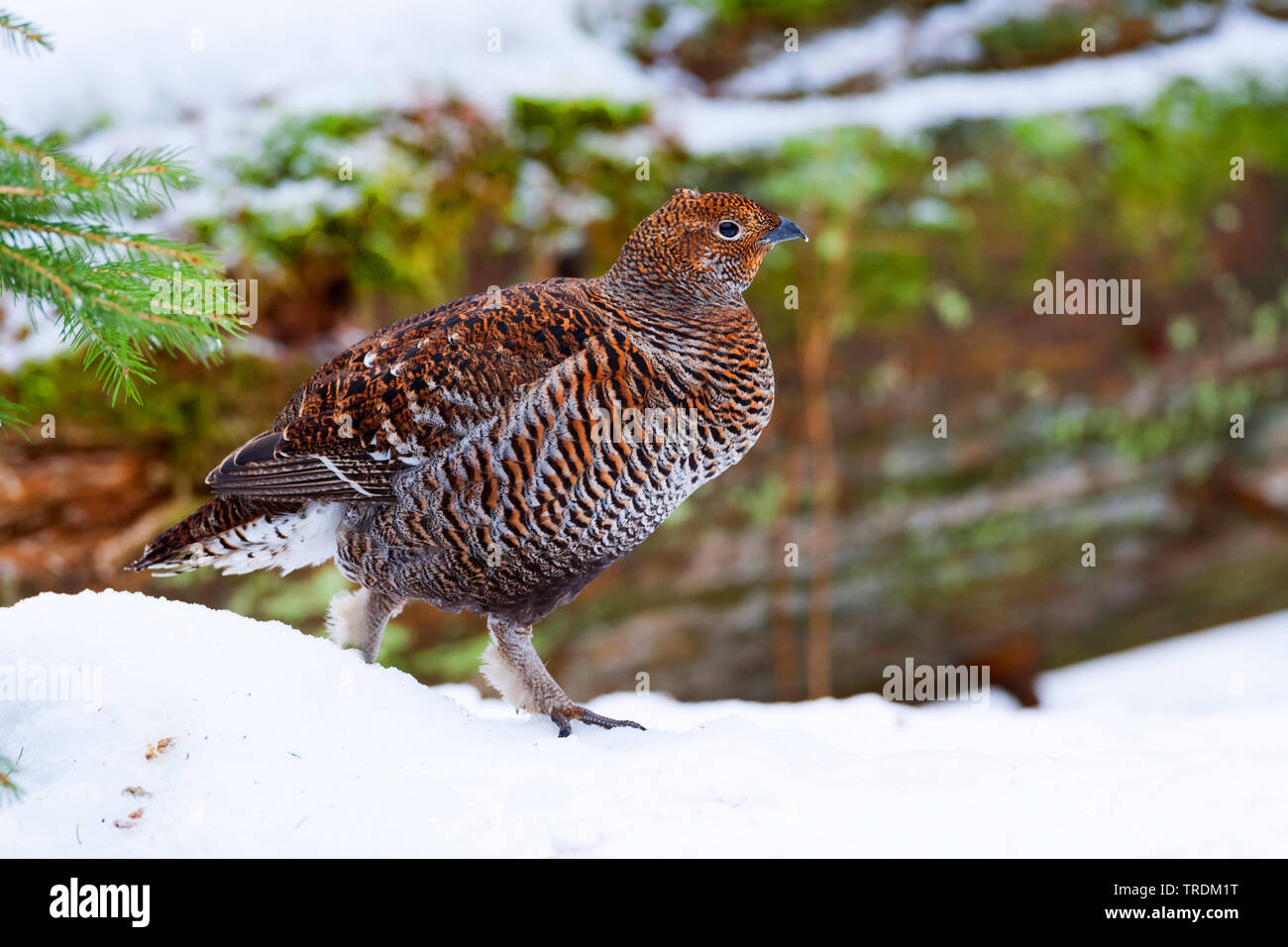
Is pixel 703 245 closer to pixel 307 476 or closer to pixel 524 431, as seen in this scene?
pixel 524 431

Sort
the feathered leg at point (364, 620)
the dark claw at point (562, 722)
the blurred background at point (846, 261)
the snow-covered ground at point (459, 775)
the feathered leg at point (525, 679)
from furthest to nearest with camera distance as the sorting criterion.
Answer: the blurred background at point (846, 261) → the feathered leg at point (364, 620) → the feathered leg at point (525, 679) → the dark claw at point (562, 722) → the snow-covered ground at point (459, 775)

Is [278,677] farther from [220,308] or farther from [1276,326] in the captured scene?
[1276,326]

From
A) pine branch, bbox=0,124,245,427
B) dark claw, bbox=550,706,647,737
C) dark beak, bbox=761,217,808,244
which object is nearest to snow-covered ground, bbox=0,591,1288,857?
dark claw, bbox=550,706,647,737

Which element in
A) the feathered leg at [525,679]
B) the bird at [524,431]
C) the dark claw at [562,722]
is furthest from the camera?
→ the feathered leg at [525,679]

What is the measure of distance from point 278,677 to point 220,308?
1277 mm

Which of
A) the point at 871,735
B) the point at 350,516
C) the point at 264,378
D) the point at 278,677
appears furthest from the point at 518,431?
the point at 264,378

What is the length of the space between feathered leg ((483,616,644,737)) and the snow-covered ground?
89mm

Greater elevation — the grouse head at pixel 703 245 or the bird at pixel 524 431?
the grouse head at pixel 703 245

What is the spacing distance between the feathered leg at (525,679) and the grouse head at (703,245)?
1345mm

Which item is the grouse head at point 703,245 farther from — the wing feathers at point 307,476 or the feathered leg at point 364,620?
the feathered leg at point 364,620

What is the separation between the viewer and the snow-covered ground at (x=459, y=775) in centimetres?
275

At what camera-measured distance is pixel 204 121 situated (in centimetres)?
579

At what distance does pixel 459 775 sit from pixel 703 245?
74.1 inches

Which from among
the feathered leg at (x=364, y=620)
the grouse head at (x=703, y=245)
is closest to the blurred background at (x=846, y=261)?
the feathered leg at (x=364, y=620)
